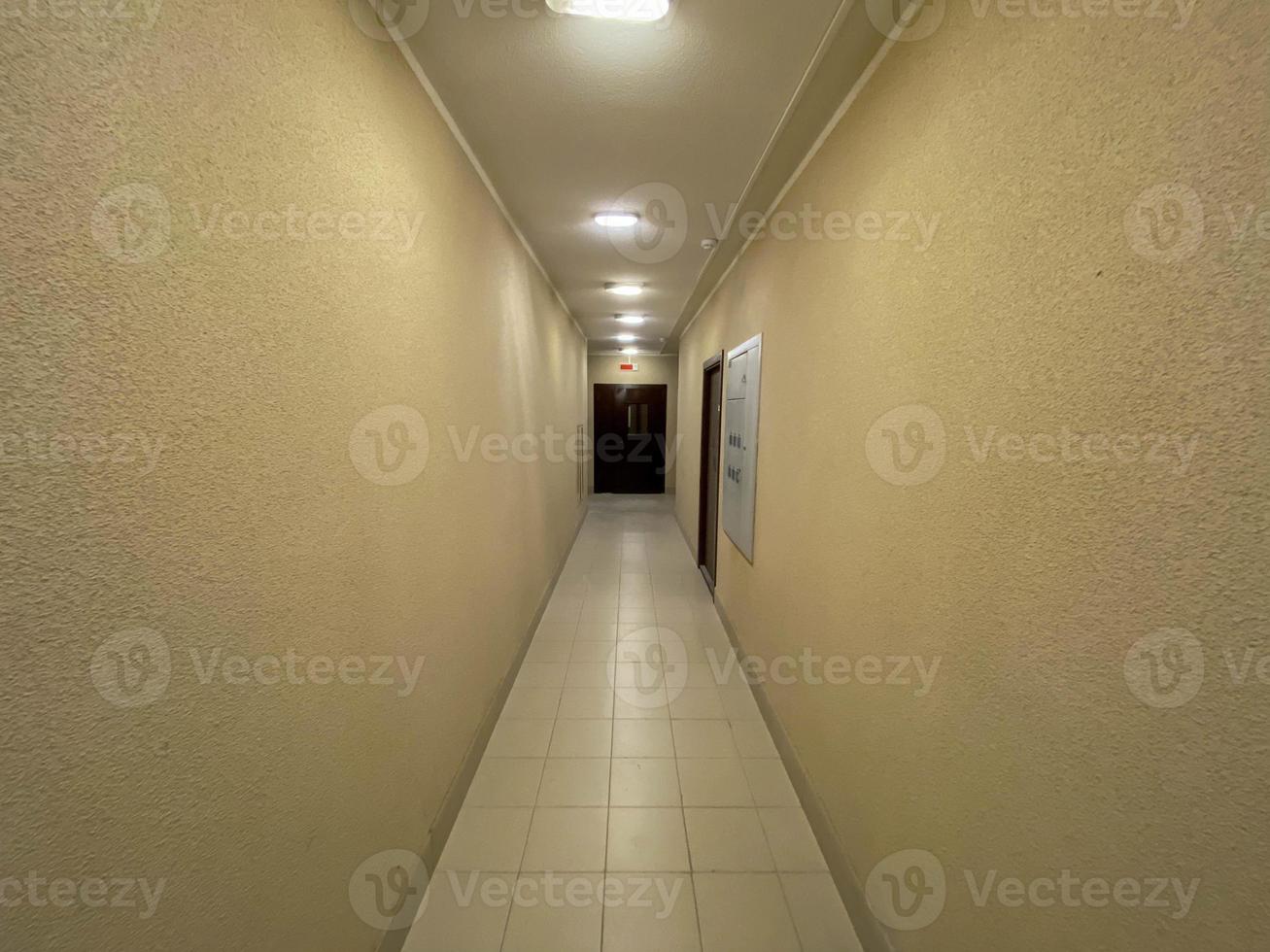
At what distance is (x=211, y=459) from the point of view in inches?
31.9

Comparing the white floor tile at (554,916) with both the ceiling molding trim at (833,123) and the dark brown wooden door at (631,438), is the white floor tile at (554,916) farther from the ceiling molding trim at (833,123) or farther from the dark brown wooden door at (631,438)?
the dark brown wooden door at (631,438)

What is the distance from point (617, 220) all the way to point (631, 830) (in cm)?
301

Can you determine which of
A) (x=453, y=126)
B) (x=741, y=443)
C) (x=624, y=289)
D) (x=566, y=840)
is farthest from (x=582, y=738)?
(x=624, y=289)

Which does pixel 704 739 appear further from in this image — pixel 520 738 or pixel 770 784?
pixel 520 738

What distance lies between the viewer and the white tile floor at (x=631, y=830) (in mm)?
1521

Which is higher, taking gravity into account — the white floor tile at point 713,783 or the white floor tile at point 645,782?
the white floor tile at point 645,782

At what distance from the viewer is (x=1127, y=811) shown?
2.41 feet

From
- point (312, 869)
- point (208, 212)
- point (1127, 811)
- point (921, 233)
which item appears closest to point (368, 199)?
point (208, 212)

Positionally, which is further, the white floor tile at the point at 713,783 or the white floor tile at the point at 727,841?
the white floor tile at the point at 713,783

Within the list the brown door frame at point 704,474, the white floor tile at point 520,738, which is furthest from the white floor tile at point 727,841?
the brown door frame at point 704,474

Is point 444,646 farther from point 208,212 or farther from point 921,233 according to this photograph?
point 921,233

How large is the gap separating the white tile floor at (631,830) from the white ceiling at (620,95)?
2.70 meters

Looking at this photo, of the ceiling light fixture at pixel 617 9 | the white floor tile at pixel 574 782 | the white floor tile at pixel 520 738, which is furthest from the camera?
the white floor tile at pixel 520 738

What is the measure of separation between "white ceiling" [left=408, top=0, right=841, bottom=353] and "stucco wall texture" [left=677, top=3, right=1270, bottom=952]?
390 mm
